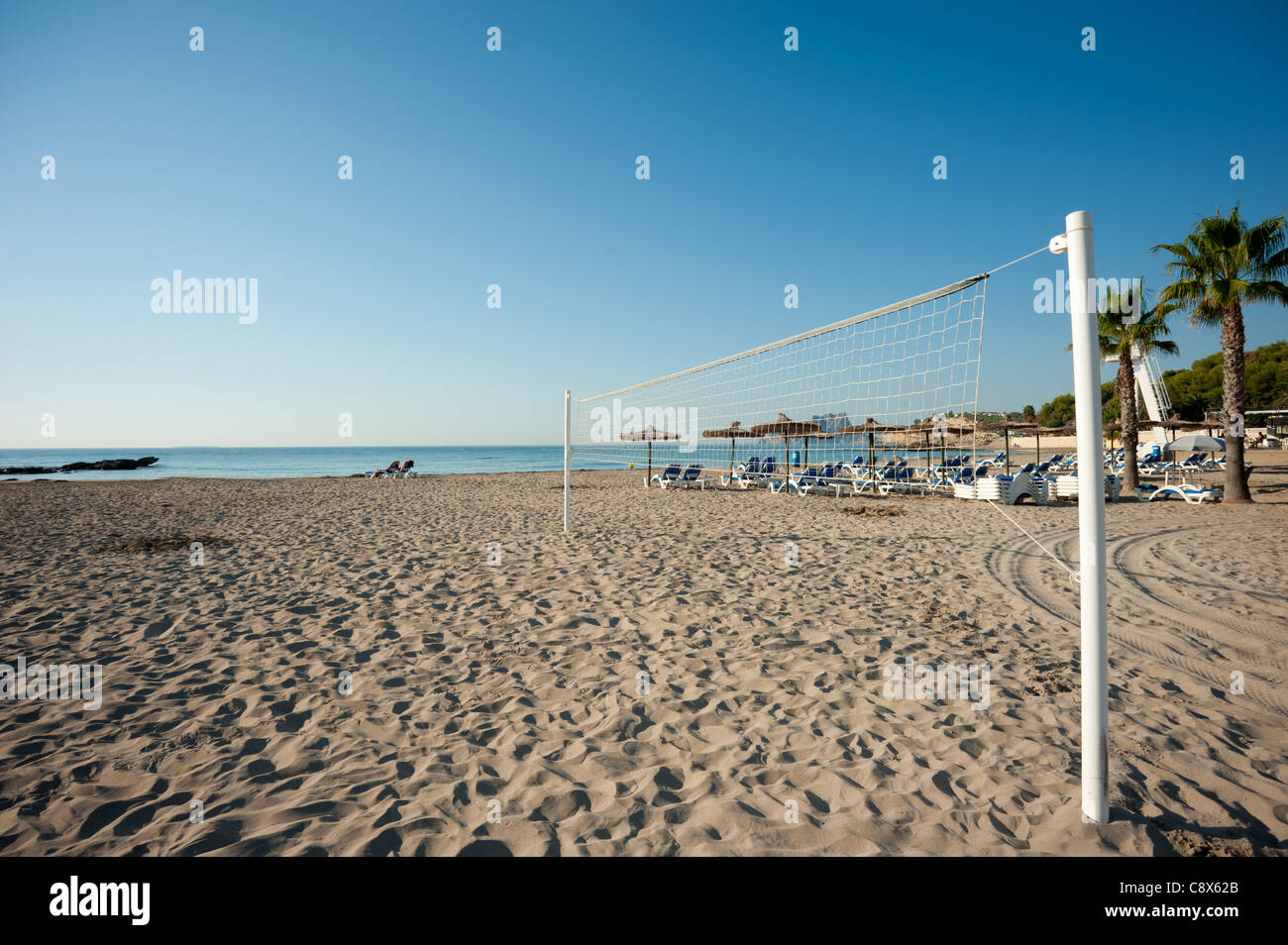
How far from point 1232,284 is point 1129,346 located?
3.12 metres

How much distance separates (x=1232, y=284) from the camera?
416 inches

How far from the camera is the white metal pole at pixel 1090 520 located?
1.74 meters

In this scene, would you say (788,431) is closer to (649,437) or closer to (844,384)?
(649,437)

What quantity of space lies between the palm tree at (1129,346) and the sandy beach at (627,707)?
29.7 feet

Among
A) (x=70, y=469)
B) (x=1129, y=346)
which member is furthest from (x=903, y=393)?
(x=70, y=469)

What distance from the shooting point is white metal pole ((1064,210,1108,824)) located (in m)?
1.74

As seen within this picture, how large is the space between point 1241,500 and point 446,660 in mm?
14823

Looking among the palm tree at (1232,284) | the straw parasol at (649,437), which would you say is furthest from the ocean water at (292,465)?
the palm tree at (1232,284)

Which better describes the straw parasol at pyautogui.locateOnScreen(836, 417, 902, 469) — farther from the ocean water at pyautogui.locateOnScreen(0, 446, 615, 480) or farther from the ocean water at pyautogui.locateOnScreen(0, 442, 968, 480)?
the ocean water at pyautogui.locateOnScreen(0, 446, 615, 480)

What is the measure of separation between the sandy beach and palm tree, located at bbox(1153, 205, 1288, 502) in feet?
21.9

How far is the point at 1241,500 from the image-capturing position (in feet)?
35.1

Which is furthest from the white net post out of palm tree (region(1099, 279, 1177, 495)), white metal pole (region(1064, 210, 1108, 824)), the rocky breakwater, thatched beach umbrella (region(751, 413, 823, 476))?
the rocky breakwater

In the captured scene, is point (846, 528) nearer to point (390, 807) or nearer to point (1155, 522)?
point (1155, 522)
